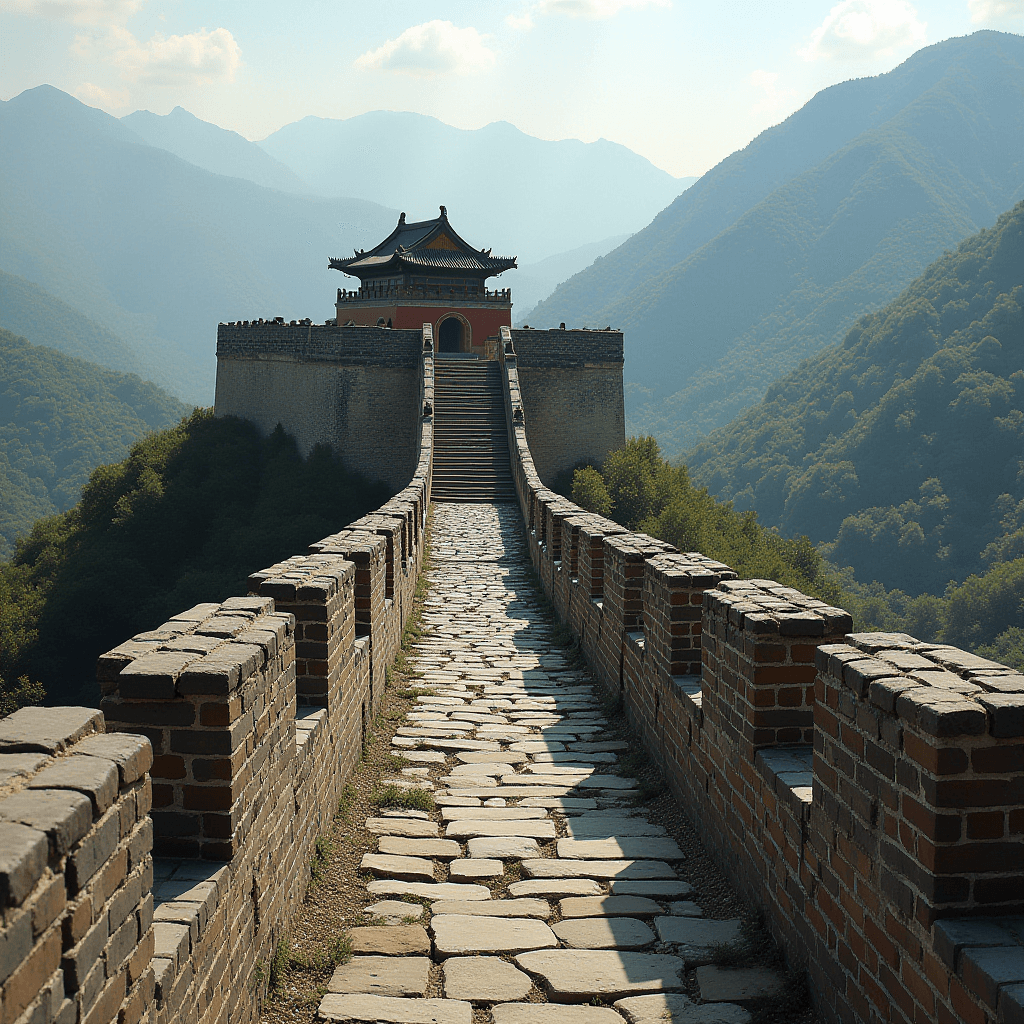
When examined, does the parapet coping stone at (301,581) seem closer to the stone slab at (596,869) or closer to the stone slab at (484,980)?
the stone slab at (596,869)

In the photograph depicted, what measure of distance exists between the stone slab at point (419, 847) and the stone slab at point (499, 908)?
410 millimetres

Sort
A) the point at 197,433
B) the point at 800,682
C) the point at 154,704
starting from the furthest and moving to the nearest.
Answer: the point at 197,433
the point at 800,682
the point at 154,704

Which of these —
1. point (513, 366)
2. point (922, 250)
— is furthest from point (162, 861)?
point (922, 250)

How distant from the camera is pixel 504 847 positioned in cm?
403

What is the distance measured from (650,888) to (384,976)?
1.10 meters

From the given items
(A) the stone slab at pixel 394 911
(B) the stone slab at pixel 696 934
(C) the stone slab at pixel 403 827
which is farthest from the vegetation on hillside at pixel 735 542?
(A) the stone slab at pixel 394 911

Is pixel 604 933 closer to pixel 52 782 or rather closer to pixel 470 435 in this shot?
pixel 52 782

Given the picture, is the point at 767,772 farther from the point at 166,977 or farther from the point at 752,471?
the point at 752,471

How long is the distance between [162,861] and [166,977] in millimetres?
589

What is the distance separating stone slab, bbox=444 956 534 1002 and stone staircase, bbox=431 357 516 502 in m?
13.9

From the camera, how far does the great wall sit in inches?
75.2

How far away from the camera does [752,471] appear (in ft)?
235

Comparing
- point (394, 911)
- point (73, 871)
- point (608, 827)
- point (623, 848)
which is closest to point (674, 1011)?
point (394, 911)

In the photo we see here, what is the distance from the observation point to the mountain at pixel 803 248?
110375mm
